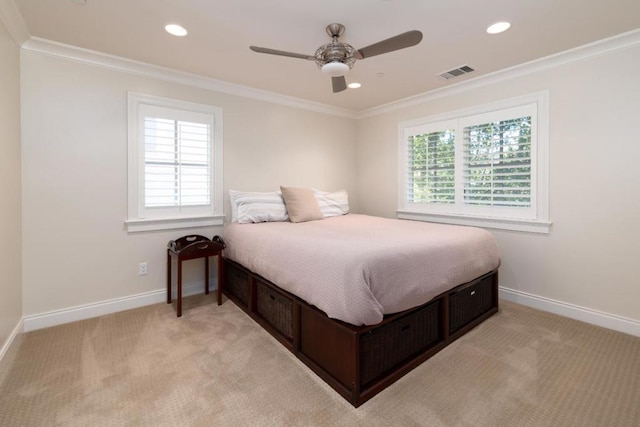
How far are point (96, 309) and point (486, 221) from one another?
4078 millimetres

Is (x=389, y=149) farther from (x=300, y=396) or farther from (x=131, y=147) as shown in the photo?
(x=300, y=396)

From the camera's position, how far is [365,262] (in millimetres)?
1733

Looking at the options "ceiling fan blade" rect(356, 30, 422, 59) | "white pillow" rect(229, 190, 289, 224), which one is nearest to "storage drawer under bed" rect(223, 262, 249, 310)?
"white pillow" rect(229, 190, 289, 224)

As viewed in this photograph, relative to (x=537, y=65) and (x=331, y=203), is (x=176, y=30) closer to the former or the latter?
(x=331, y=203)

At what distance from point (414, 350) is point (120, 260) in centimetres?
280

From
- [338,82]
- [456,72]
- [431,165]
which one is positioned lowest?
[431,165]

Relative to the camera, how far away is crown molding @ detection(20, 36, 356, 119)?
2.54 m

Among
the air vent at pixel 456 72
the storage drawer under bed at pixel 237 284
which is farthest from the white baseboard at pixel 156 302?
the air vent at pixel 456 72

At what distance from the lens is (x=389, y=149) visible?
14.4ft

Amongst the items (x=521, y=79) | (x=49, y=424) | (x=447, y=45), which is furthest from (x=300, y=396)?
(x=521, y=79)

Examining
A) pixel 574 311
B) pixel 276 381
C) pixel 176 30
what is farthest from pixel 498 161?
pixel 176 30

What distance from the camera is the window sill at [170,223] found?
2992 mm

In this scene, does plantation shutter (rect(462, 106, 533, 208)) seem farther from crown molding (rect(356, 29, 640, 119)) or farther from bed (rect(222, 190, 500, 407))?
bed (rect(222, 190, 500, 407))

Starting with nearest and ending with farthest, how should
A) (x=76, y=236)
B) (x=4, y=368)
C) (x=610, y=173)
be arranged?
(x=4, y=368)
(x=610, y=173)
(x=76, y=236)
